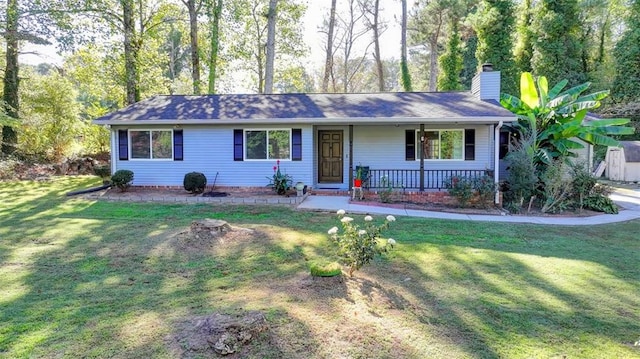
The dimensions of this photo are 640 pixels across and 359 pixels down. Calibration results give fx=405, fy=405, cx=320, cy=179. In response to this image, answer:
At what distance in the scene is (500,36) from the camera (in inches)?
950

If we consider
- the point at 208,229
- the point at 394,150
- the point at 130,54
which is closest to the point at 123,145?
the point at 130,54

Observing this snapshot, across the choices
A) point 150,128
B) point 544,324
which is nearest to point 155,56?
point 150,128

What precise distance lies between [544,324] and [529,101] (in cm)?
1039

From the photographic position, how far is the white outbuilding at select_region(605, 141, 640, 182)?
1838cm

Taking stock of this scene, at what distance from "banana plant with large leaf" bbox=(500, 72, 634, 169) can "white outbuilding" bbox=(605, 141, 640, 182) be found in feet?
24.9

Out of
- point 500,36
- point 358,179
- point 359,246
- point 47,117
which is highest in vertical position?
point 500,36

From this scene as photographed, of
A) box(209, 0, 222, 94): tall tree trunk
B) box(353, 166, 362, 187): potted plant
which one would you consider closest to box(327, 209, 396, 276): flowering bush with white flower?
box(353, 166, 362, 187): potted plant

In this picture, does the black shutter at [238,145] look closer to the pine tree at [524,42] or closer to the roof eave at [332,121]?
the roof eave at [332,121]

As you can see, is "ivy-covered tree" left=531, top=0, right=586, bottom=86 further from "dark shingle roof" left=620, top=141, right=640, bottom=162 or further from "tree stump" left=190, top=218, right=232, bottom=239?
"tree stump" left=190, top=218, right=232, bottom=239

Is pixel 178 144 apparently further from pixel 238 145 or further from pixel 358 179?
pixel 358 179

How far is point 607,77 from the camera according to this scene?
25750 mm

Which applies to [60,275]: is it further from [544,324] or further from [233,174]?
[233,174]

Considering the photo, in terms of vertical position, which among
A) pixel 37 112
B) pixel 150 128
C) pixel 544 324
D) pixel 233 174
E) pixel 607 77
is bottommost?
pixel 544 324

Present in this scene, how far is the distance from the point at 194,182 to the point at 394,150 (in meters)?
6.57
